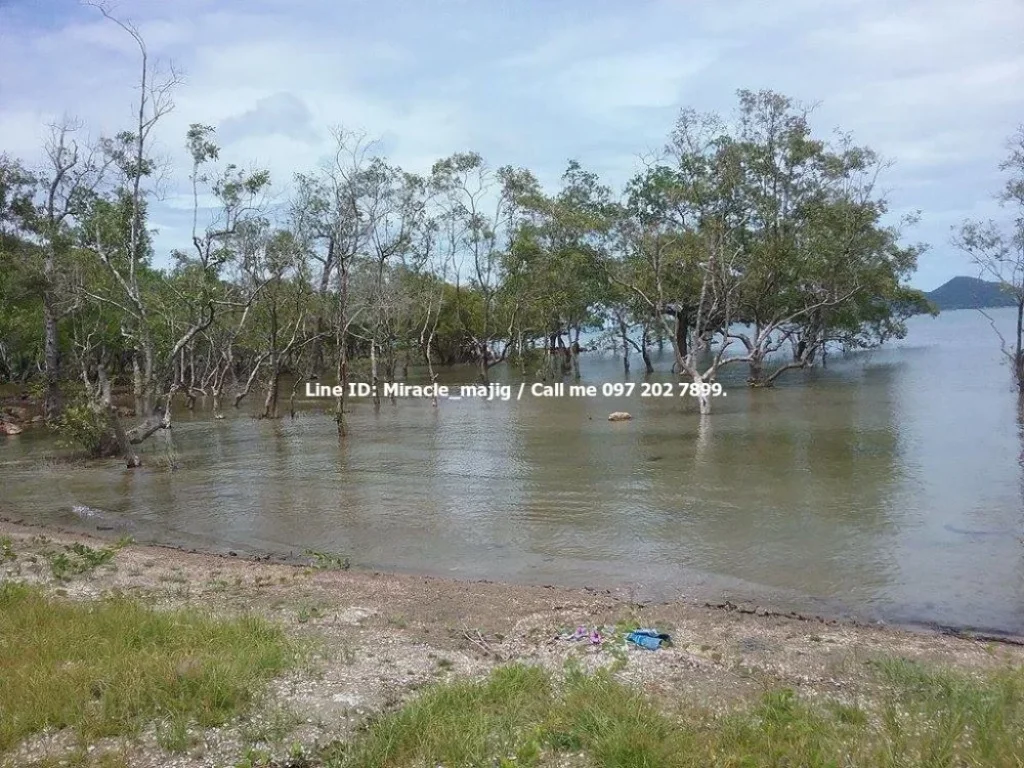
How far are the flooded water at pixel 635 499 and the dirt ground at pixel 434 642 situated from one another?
3.64 feet

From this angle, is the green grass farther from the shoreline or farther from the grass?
the shoreline

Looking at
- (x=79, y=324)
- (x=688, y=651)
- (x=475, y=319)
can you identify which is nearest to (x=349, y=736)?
(x=688, y=651)

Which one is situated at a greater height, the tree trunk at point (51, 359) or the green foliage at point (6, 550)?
the tree trunk at point (51, 359)

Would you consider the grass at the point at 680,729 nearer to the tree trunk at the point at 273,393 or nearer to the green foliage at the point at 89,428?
the green foliage at the point at 89,428

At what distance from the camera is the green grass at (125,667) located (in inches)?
175

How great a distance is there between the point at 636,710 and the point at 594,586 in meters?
4.32

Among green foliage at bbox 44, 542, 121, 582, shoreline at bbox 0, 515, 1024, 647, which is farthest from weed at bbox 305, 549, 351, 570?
green foliage at bbox 44, 542, 121, 582

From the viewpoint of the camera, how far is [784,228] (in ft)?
104

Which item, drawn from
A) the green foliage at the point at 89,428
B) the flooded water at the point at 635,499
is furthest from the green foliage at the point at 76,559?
the green foliage at the point at 89,428

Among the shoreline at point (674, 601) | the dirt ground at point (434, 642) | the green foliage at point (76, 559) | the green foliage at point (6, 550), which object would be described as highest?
the green foliage at point (6, 550)

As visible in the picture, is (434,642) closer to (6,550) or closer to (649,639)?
(649,639)

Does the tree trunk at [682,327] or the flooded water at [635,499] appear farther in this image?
the tree trunk at [682,327]

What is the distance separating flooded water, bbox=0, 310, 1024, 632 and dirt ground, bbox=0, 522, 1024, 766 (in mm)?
1110

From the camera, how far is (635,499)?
527 inches
